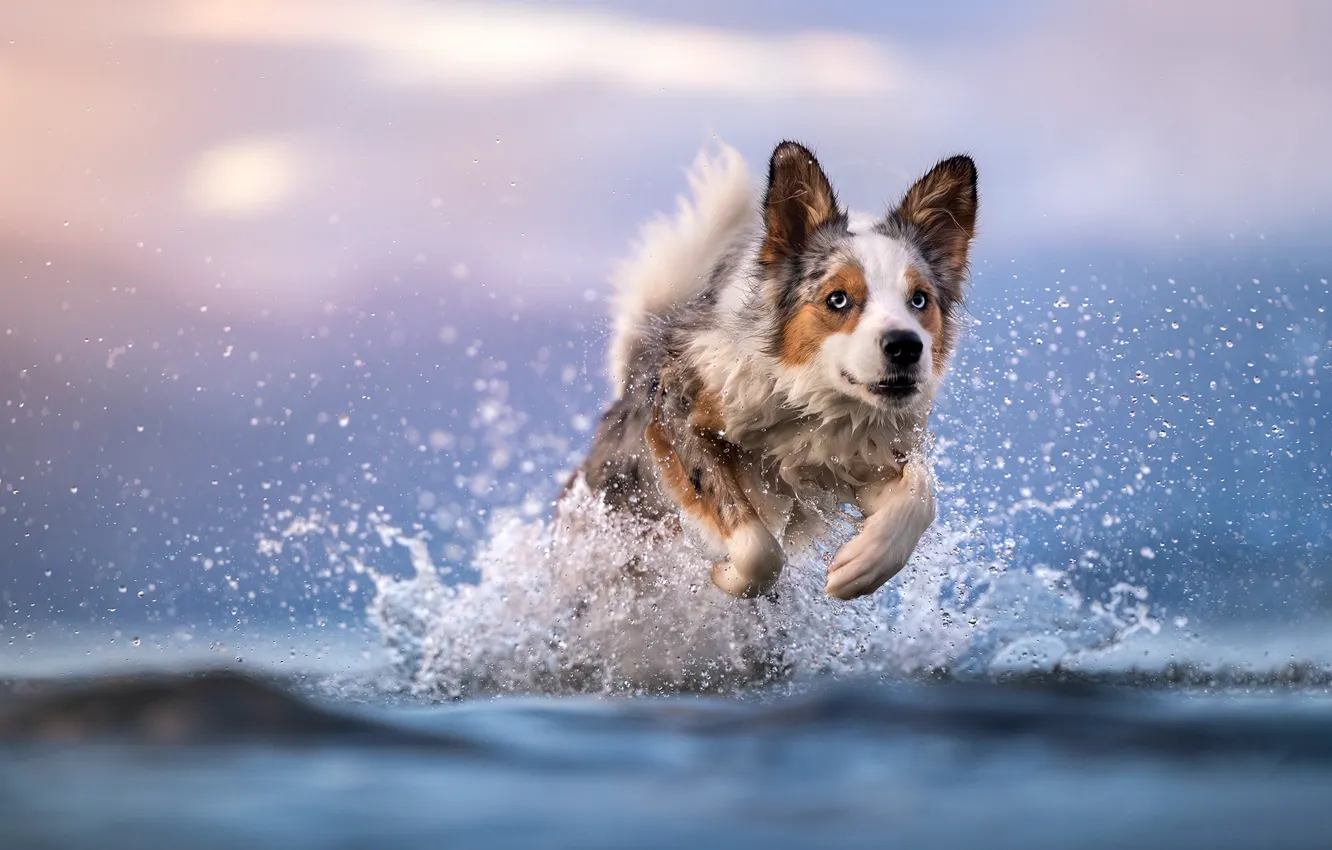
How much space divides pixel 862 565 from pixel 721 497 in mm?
556

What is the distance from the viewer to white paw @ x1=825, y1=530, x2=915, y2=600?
3.91m

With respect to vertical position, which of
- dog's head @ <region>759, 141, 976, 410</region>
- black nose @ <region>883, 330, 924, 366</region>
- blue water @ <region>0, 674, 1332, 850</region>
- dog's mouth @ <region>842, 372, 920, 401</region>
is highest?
dog's head @ <region>759, 141, 976, 410</region>

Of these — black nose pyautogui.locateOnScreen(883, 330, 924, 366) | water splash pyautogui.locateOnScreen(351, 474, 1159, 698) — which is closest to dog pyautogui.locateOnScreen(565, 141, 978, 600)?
black nose pyautogui.locateOnScreen(883, 330, 924, 366)

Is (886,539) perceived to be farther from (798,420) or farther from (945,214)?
(945,214)

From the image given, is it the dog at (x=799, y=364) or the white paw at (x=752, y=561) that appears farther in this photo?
the white paw at (x=752, y=561)

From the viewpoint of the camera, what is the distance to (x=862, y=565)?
12.8ft

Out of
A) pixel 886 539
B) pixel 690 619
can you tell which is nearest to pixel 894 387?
pixel 886 539

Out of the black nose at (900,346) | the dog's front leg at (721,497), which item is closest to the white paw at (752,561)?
the dog's front leg at (721,497)

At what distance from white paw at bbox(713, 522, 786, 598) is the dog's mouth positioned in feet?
1.94

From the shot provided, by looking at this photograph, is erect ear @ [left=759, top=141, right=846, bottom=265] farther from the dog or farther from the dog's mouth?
the dog's mouth

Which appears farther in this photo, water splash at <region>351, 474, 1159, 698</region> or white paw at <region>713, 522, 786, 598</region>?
water splash at <region>351, 474, 1159, 698</region>

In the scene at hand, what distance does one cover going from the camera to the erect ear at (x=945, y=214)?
166 inches

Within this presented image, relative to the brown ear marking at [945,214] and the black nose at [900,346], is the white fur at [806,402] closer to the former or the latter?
the black nose at [900,346]

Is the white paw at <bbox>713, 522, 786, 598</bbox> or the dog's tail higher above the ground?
the dog's tail
